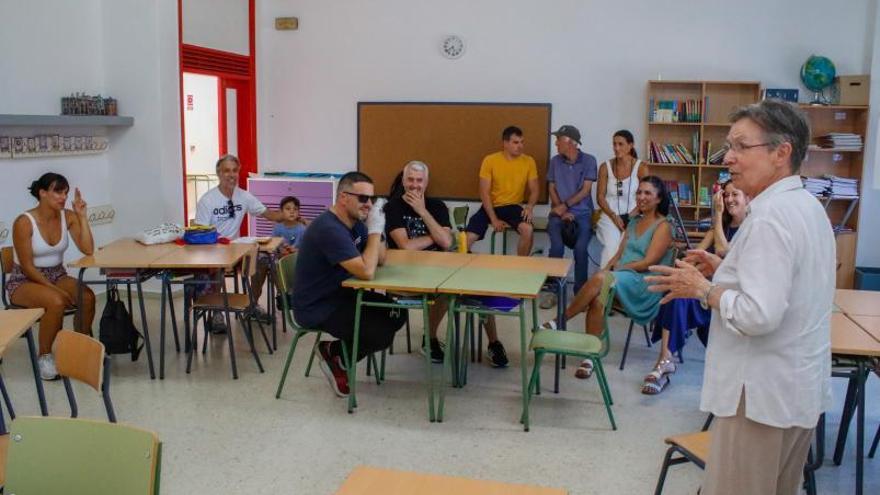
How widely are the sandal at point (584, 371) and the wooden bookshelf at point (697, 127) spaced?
2.83 metres

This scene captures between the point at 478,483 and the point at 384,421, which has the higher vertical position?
the point at 478,483

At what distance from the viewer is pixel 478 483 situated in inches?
76.7

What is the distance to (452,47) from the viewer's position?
8008 mm

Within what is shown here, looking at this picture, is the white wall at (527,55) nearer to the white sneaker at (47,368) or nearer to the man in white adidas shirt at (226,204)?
the man in white adidas shirt at (226,204)

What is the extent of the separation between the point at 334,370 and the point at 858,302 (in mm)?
2677

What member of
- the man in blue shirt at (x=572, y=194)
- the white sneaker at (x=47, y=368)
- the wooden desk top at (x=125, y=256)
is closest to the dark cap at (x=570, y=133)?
the man in blue shirt at (x=572, y=194)

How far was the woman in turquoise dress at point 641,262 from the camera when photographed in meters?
4.94

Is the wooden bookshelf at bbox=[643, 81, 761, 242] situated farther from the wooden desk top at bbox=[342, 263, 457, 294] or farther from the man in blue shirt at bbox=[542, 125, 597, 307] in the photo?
the wooden desk top at bbox=[342, 263, 457, 294]

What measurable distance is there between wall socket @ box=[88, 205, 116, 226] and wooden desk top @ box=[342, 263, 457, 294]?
3.32 m

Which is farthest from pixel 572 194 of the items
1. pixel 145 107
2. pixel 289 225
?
pixel 145 107

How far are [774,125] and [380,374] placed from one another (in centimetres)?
337

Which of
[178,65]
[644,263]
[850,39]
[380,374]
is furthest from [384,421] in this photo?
[850,39]

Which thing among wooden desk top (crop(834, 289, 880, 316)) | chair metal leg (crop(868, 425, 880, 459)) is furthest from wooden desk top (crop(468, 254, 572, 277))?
chair metal leg (crop(868, 425, 880, 459))

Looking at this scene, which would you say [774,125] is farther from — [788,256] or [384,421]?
[384,421]
